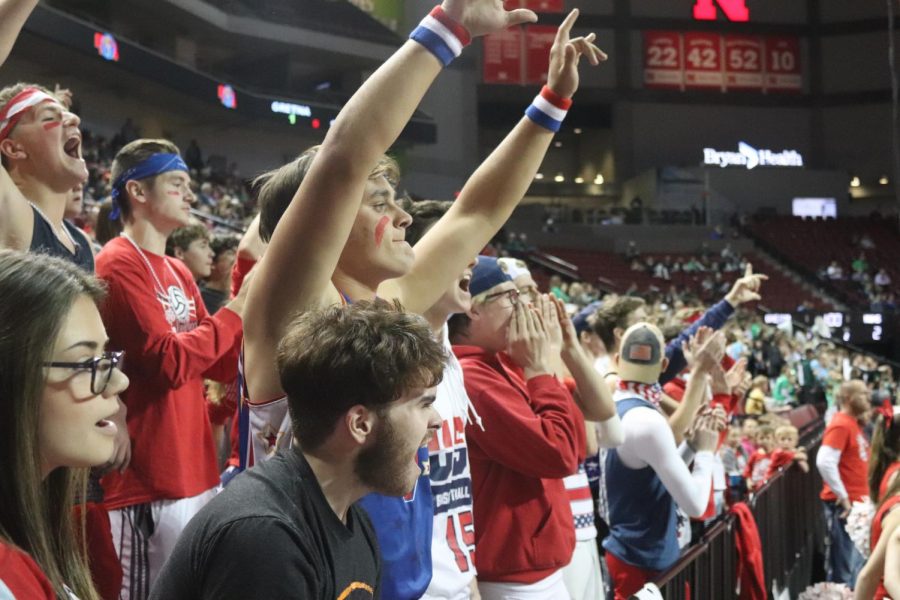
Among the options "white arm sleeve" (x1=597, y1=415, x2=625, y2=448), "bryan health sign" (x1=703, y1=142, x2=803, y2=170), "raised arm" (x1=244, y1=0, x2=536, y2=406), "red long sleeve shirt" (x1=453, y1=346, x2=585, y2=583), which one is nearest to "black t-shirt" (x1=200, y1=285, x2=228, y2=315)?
"white arm sleeve" (x1=597, y1=415, x2=625, y2=448)

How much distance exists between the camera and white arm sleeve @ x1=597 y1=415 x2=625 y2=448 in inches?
132

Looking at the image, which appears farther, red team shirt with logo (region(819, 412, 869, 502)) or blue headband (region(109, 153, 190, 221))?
red team shirt with logo (region(819, 412, 869, 502))

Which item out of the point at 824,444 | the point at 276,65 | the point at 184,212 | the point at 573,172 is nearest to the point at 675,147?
the point at 573,172

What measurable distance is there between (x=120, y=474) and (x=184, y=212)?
33.8 inches

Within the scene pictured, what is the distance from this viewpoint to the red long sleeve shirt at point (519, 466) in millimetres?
2545

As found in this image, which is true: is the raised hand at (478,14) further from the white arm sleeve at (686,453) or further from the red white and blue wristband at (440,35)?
the white arm sleeve at (686,453)

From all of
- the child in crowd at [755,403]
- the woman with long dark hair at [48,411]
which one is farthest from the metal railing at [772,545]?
the woman with long dark hair at [48,411]

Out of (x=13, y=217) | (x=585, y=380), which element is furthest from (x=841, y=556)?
(x=13, y=217)

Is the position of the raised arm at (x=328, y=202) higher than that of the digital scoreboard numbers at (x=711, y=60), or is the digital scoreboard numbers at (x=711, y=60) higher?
the digital scoreboard numbers at (x=711, y=60)

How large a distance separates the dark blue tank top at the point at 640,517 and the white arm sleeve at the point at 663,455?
0.32ft

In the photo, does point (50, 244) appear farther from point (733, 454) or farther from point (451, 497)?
point (733, 454)

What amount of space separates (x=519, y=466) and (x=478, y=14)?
1.26 m

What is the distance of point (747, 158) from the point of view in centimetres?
3041

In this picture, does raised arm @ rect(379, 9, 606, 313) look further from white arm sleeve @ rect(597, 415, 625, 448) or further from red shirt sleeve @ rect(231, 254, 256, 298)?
white arm sleeve @ rect(597, 415, 625, 448)
